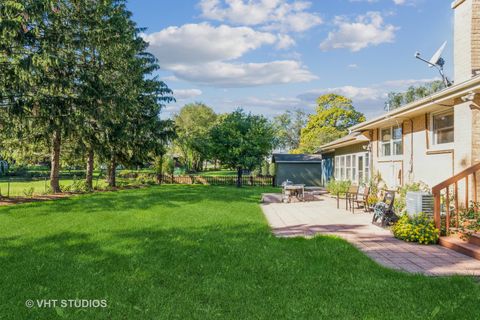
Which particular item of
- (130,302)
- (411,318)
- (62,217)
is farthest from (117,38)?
(411,318)

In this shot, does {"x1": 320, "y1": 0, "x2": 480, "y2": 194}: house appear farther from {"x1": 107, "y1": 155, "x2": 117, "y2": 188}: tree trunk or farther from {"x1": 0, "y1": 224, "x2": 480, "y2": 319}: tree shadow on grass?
{"x1": 107, "y1": 155, "x2": 117, "y2": 188}: tree trunk

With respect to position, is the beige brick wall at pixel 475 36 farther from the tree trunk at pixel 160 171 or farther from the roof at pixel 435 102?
the tree trunk at pixel 160 171

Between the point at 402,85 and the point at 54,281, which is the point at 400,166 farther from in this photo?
the point at 402,85

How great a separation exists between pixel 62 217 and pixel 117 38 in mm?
10724

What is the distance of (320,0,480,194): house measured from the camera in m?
7.09

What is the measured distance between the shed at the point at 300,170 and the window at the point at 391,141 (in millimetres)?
14853

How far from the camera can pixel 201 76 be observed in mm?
36875

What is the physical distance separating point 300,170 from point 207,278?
24.6 metres

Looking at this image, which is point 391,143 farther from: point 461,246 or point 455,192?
point 461,246
